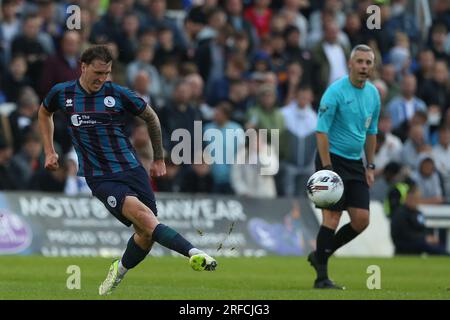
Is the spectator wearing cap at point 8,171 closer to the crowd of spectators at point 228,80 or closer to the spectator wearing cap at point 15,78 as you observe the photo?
the crowd of spectators at point 228,80

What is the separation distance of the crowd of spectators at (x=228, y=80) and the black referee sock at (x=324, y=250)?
830 cm

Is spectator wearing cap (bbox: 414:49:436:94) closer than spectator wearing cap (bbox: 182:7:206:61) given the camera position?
No

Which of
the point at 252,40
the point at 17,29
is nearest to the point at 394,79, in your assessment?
the point at 252,40

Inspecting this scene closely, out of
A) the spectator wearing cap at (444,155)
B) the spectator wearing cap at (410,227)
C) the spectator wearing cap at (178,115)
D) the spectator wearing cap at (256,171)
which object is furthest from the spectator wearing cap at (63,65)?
the spectator wearing cap at (444,155)

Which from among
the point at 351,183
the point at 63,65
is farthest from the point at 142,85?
the point at 351,183

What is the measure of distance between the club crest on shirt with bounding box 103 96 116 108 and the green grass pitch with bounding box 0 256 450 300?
6.28 ft

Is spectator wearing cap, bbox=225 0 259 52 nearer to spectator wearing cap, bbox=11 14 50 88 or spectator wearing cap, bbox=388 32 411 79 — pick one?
spectator wearing cap, bbox=388 32 411 79

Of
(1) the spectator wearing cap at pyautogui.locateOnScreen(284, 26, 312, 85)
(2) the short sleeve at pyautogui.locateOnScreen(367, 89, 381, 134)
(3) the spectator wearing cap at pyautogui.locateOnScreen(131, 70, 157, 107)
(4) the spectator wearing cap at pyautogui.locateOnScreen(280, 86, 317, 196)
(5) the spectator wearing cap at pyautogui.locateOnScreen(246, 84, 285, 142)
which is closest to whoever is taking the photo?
(2) the short sleeve at pyautogui.locateOnScreen(367, 89, 381, 134)

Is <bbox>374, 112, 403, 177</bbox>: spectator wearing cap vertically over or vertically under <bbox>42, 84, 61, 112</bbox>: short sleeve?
under

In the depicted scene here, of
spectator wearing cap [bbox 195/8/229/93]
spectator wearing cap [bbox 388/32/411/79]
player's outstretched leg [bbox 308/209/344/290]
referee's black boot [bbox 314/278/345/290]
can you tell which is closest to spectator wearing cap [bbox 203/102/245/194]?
spectator wearing cap [bbox 195/8/229/93]

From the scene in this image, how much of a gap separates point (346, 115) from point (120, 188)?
3065 mm

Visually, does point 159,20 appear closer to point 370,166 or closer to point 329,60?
point 329,60

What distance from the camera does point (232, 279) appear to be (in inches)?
634

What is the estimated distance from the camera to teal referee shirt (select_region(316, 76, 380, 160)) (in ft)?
46.6
